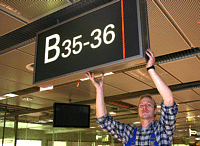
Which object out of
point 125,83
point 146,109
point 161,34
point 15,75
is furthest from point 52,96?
point 146,109

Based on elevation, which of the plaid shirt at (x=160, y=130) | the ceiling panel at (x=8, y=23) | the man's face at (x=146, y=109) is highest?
the ceiling panel at (x=8, y=23)

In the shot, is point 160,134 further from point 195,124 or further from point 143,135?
point 195,124

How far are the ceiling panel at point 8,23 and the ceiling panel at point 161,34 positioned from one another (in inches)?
52.5

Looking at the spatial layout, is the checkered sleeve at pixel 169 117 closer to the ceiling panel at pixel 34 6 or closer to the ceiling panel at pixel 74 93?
the ceiling panel at pixel 34 6

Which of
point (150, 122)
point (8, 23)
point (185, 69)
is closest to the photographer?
point (150, 122)

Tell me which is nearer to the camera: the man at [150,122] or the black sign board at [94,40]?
the man at [150,122]

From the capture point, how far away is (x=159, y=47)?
119 inches

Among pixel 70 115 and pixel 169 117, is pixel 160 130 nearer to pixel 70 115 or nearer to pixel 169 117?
pixel 169 117

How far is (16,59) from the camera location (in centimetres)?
344

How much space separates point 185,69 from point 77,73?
8.57 ft

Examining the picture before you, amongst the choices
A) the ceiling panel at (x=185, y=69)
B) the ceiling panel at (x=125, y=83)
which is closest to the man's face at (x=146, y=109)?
the ceiling panel at (x=185, y=69)

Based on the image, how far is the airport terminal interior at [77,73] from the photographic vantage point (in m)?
2.16

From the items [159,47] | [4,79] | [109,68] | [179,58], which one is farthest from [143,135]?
[4,79]

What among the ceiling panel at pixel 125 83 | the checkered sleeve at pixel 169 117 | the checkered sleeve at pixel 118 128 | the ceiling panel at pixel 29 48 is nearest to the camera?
the checkered sleeve at pixel 169 117
